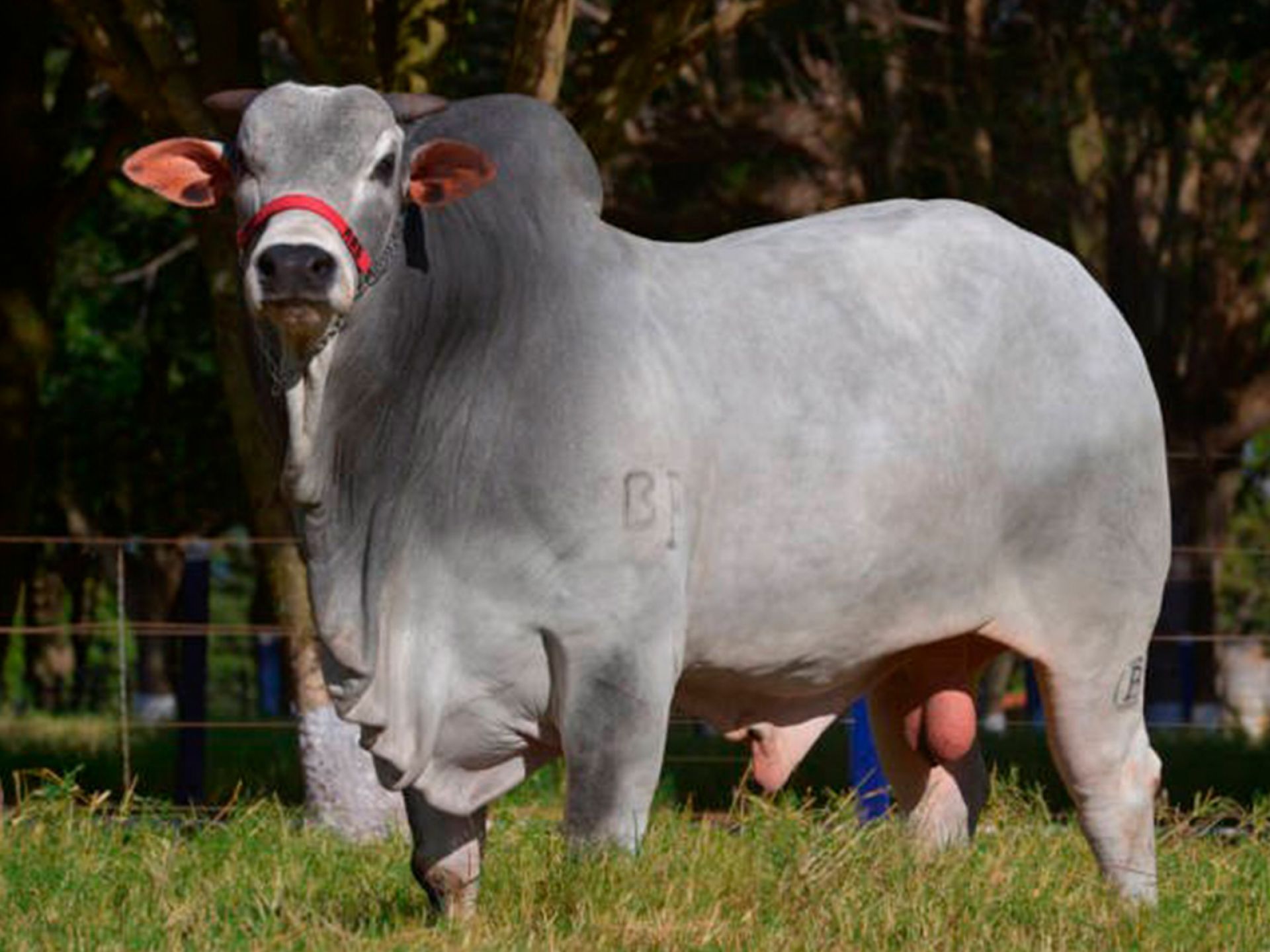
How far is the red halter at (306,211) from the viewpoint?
5238 millimetres

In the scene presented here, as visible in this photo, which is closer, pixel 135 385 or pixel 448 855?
pixel 448 855

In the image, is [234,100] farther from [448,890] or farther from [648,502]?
[448,890]

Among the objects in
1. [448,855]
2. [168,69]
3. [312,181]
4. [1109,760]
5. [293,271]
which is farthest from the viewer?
[168,69]

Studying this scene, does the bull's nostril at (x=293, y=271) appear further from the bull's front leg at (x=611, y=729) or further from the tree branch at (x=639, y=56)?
the tree branch at (x=639, y=56)

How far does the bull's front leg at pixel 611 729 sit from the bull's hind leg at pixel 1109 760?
131 centimetres

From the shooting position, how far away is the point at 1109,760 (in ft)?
21.5

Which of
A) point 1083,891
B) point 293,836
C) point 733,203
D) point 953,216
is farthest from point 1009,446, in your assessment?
point 733,203

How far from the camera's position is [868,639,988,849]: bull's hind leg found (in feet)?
21.8

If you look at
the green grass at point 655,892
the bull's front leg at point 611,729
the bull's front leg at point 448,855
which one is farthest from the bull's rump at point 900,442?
the bull's front leg at point 448,855

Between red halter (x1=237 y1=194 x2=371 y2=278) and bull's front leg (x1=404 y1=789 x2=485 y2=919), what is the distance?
124 cm

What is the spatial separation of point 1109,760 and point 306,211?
259cm

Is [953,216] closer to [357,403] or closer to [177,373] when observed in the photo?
[357,403]

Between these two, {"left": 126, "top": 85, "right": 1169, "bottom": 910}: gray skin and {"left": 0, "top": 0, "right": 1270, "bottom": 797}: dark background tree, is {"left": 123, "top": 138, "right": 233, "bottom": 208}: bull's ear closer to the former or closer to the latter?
{"left": 126, "top": 85, "right": 1169, "bottom": 910}: gray skin

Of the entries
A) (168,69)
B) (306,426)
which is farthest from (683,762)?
(306,426)
